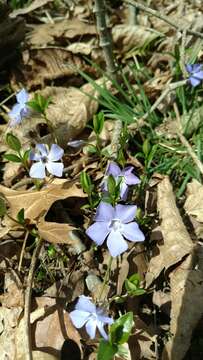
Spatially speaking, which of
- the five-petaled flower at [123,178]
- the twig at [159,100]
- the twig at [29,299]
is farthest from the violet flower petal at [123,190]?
the twig at [159,100]

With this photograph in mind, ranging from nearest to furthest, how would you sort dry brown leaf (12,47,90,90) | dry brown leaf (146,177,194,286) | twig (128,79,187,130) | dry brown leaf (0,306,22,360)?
dry brown leaf (0,306,22,360), dry brown leaf (146,177,194,286), twig (128,79,187,130), dry brown leaf (12,47,90,90)

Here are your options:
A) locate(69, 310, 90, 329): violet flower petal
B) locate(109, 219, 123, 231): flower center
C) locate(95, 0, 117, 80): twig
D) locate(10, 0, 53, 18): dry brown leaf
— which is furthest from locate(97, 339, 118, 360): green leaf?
locate(10, 0, 53, 18): dry brown leaf

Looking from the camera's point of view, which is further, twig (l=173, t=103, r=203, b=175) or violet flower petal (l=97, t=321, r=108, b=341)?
twig (l=173, t=103, r=203, b=175)

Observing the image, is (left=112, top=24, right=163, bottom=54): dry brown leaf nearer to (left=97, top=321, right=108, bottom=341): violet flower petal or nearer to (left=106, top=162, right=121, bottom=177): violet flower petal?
(left=106, top=162, right=121, bottom=177): violet flower petal

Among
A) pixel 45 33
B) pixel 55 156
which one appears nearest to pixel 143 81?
pixel 45 33

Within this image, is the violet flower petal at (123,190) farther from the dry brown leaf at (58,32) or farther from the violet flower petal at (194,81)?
the dry brown leaf at (58,32)
